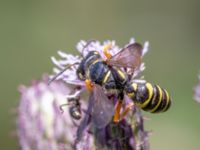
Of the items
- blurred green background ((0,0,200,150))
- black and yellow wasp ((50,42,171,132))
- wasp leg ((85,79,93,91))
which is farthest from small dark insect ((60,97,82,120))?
blurred green background ((0,0,200,150))

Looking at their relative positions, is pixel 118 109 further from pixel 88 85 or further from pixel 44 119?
pixel 44 119

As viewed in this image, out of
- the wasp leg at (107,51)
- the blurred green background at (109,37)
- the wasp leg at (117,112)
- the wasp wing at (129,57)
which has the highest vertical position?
the blurred green background at (109,37)

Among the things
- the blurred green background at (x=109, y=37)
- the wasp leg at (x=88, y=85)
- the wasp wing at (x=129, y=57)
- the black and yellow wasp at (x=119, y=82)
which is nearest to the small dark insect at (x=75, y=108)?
the black and yellow wasp at (x=119, y=82)

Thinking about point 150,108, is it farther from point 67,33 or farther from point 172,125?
point 67,33

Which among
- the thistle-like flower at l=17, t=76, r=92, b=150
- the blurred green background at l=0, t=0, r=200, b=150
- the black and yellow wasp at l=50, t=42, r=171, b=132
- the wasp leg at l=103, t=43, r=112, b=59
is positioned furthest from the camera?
the blurred green background at l=0, t=0, r=200, b=150

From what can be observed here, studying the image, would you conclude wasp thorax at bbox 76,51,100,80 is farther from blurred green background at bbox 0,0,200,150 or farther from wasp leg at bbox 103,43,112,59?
blurred green background at bbox 0,0,200,150

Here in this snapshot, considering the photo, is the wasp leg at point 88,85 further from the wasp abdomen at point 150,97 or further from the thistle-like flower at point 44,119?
the thistle-like flower at point 44,119

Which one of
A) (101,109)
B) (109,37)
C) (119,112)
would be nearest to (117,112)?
(119,112)
